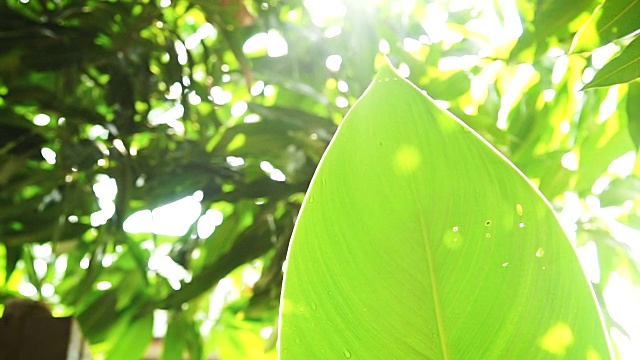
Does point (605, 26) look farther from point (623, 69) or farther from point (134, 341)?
point (134, 341)

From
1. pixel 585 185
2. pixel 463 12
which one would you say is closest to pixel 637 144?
pixel 585 185

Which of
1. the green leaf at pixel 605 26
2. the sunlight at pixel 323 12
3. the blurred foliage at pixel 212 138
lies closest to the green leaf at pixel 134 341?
the blurred foliage at pixel 212 138

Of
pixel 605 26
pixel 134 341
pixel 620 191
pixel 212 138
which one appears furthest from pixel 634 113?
pixel 134 341

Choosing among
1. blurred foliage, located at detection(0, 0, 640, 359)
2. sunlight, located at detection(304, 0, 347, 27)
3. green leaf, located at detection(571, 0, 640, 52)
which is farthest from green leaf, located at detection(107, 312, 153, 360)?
green leaf, located at detection(571, 0, 640, 52)

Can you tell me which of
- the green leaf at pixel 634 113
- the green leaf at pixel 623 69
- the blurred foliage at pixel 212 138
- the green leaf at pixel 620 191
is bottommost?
the blurred foliage at pixel 212 138

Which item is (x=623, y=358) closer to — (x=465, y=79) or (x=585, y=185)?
(x=585, y=185)

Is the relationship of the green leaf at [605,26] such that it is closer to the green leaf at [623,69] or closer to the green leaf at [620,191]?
the green leaf at [623,69]
